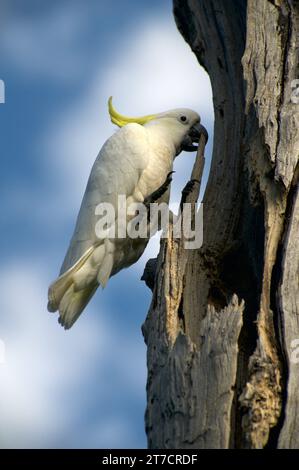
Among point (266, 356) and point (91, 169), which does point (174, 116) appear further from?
point (266, 356)

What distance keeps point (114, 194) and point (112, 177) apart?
0.34 ft

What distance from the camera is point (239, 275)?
3.61 metres

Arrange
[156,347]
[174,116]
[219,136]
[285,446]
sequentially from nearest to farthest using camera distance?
[285,446] → [156,347] → [219,136] → [174,116]

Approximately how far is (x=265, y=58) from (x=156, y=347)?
155cm

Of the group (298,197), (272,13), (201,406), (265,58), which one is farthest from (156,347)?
(272,13)

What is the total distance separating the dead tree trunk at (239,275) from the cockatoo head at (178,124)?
478 millimetres

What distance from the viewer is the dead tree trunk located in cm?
278

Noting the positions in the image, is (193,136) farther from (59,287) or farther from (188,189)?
(59,287)

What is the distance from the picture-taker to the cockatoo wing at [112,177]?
4.34 meters

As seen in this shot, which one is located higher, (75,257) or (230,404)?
(75,257)

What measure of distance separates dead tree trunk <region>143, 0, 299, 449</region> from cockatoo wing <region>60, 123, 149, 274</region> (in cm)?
54

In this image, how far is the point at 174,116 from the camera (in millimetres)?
4871
